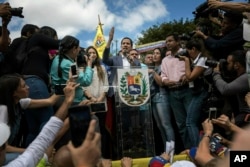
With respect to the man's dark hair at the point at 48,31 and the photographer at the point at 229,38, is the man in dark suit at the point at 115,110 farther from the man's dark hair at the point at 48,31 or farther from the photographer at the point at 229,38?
the photographer at the point at 229,38

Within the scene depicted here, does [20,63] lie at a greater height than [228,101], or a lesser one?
greater

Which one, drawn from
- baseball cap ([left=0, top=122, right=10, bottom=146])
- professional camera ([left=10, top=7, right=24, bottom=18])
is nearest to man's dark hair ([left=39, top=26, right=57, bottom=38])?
professional camera ([left=10, top=7, right=24, bottom=18])

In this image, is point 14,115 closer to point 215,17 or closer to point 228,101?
point 228,101

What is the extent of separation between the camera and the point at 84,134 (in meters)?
1.92

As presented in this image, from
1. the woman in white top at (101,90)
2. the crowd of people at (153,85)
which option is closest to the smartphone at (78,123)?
the crowd of people at (153,85)

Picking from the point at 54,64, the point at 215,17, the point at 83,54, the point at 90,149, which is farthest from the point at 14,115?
the point at 215,17

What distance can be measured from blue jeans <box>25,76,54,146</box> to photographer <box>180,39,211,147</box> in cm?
175

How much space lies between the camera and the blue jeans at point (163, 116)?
17.9 ft

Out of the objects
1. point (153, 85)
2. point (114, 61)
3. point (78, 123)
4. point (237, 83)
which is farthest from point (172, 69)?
point (78, 123)

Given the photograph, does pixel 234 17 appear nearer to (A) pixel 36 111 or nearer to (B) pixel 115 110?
(B) pixel 115 110

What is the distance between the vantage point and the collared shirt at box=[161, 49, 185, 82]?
543cm

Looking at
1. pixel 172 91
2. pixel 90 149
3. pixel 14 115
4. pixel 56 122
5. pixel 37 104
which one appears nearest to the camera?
pixel 90 149

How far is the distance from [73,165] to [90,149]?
0.16m

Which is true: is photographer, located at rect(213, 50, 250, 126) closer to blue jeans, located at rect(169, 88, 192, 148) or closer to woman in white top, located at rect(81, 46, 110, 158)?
blue jeans, located at rect(169, 88, 192, 148)
